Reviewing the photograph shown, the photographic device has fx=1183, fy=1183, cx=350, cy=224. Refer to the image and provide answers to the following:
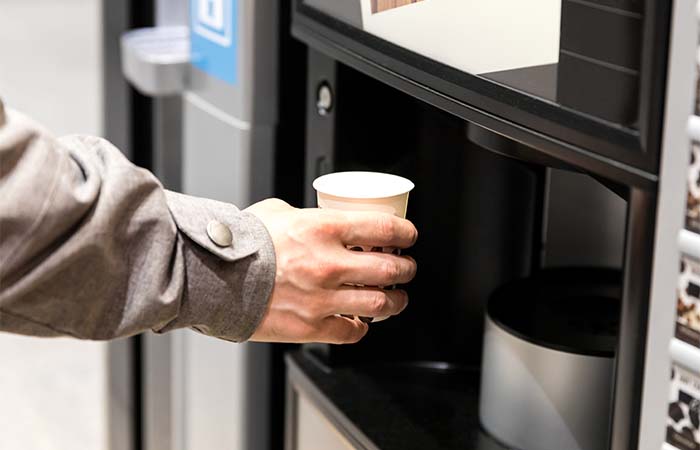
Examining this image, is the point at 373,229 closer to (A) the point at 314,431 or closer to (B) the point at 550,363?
(B) the point at 550,363

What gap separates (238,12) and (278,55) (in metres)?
0.07

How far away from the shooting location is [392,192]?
1.03 metres

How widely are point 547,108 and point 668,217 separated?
0.14 meters

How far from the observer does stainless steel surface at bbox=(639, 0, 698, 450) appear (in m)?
0.79

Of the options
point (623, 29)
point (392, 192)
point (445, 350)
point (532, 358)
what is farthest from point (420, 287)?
point (623, 29)

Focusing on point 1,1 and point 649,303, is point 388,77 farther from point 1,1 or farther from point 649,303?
point 1,1

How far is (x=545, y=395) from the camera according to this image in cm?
115

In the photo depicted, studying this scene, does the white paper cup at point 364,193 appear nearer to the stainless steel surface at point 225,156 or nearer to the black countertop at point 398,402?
the black countertop at point 398,402

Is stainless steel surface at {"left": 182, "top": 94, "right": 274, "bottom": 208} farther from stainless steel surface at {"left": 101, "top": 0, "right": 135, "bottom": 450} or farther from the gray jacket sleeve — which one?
the gray jacket sleeve

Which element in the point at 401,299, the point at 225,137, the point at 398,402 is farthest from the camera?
the point at 225,137

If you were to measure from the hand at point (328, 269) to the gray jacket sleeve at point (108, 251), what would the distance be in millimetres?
16

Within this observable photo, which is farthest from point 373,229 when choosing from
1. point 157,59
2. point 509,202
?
point 157,59

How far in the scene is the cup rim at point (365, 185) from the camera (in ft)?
3.37

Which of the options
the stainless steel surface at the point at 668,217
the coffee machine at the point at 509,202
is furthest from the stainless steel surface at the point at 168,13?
the stainless steel surface at the point at 668,217
